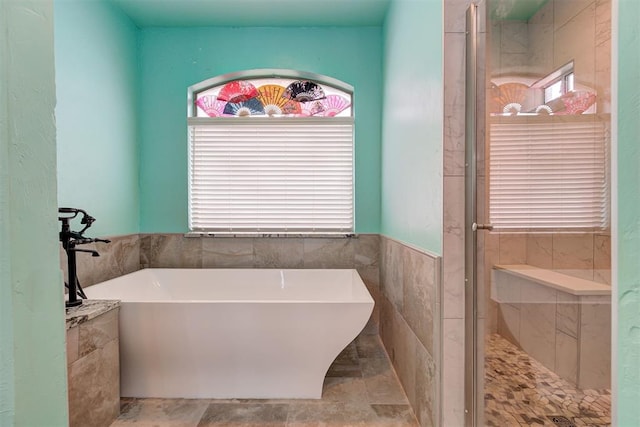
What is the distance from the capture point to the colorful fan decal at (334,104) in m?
2.87

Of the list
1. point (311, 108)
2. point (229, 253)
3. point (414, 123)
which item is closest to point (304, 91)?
point (311, 108)

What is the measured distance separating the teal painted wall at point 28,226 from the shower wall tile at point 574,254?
1.05m

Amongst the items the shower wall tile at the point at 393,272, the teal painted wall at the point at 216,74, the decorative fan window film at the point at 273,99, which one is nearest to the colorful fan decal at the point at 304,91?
the decorative fan window film at the point at 273,99

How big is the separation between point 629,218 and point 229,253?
2630 mm

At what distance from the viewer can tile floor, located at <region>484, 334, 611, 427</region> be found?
0.76 m

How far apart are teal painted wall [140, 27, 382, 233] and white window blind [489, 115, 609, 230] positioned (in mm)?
1608

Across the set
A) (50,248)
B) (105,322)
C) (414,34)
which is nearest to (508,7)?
(414,34)

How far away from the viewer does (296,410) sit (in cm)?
171

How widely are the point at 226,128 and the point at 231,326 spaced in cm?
175

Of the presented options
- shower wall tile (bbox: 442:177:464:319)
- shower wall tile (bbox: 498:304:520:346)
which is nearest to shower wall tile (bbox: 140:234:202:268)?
shower wall tile (bbox: 442:177:464:319)

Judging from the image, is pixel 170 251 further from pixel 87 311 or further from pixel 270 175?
pixel 87 311

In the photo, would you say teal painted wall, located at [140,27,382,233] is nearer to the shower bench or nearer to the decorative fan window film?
the decorative fan window film

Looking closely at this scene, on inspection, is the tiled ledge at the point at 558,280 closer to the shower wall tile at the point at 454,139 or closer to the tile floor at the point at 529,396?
the tile floor at the point at 529,396

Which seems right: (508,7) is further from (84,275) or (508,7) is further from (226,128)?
(84,275)
